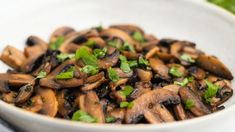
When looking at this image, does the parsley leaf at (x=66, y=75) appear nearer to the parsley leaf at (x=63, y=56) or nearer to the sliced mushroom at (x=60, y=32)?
the parsley leaf at (x=63, y=56)

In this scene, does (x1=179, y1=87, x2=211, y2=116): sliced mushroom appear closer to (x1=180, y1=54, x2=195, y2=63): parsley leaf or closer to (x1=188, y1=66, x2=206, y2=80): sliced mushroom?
(x1=188, y1=66, x2=206, y2=80): sliced mushroom

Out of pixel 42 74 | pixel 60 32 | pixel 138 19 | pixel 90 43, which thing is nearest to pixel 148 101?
pixel 42 74

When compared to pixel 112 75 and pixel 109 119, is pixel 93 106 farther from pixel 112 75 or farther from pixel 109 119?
pixel 112 75

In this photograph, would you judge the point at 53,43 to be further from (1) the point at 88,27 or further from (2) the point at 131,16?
(2) the point at 131,16

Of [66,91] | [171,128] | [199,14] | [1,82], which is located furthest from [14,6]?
[171,128]

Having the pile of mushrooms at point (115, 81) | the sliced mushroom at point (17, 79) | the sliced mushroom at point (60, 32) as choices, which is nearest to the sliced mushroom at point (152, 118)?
the pile of mushrooms at point (115, 81)

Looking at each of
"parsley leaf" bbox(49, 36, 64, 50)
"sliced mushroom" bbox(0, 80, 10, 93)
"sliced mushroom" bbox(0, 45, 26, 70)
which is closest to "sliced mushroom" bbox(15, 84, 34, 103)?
"sliced mushroom" bbox(0, 80, 10, 93)
